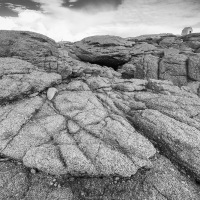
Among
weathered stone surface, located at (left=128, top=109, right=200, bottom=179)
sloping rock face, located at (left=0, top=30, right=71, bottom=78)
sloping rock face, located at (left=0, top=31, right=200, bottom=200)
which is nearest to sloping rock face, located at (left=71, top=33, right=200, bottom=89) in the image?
sloping rock face, located at (left=0, top=31, right=200, bottom=200)

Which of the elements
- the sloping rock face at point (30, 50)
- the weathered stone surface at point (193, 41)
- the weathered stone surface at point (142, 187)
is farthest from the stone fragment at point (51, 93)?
the weathered stone surface at point (193, 41)

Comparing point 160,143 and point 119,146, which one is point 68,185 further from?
point 160,143

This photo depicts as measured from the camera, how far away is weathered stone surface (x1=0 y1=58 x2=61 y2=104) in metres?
13.5

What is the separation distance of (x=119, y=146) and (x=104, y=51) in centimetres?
2130

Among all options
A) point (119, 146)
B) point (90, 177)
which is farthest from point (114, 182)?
point (119, 146)

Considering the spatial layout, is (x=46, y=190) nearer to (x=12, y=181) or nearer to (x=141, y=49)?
(x=12, y=181)

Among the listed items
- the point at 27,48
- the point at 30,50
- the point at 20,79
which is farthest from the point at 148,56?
the point at 20,79

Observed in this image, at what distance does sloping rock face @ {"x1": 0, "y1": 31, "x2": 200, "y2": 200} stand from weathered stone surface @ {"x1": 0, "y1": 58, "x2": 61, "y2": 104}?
0.08m

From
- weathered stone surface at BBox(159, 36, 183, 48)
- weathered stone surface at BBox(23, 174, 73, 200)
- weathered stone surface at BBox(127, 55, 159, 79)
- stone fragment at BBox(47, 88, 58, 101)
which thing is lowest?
weathered stone surface at BBox(23, 174, 73, 200)

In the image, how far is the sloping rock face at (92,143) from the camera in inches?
337

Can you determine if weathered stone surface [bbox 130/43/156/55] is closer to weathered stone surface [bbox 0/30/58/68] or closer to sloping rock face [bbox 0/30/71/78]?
weathered stone surface [bbox 0/30/58/68]

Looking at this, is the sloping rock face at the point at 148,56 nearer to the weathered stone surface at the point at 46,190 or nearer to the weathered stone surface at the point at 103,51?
the weathered stone surface at the point at 103,51

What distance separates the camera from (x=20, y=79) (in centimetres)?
1484

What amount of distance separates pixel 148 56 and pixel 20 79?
1952 centimetres
